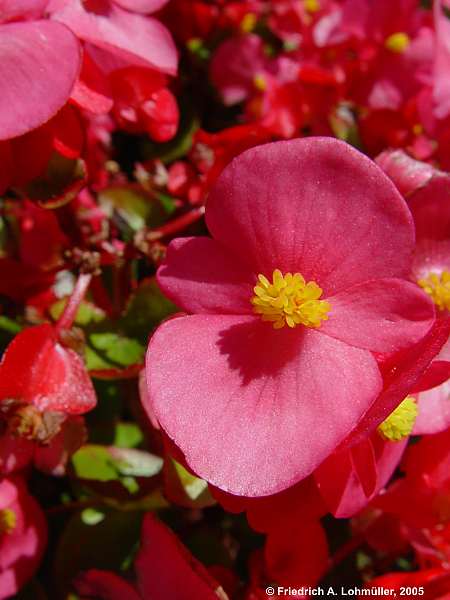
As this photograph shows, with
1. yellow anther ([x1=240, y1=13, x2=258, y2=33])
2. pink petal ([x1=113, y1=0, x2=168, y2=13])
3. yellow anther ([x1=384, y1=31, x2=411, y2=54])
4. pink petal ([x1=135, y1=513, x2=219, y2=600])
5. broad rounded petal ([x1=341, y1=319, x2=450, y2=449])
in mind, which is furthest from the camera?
yellow anther ([x1=240, y1=13, x2=258, y2=33])

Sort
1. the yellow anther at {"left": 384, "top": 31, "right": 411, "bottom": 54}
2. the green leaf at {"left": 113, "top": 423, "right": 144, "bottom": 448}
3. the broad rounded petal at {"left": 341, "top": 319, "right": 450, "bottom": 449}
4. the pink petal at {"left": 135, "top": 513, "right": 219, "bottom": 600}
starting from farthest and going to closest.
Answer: the yellow anther at {"left": 384, "top": 31, "right": 411, "bottom": 54} < the green leaf at {"left": 113, "top": 423, "right": 144, "bottom": 448} < the pink petal at {"left": 135, "top": 513, "right": 219, "bottom": 600} < the broad rounded petal at {"left": 341, "top": 319, "right": 450, "bottom": 449}

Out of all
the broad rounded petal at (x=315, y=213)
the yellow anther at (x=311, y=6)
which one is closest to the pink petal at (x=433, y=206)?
the broad rounded petal at (x=315, y=213)

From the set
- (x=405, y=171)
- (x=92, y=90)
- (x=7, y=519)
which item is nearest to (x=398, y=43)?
(x=405, y=171)

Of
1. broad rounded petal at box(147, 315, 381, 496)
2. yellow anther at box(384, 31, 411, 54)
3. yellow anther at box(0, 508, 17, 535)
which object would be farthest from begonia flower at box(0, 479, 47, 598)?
yellow anther at box(384, 31, 411, 54)

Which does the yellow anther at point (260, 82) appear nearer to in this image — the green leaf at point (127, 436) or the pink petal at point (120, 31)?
the pink petal at point (120, 31)

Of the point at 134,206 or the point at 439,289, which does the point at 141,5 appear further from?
the point at 439,289

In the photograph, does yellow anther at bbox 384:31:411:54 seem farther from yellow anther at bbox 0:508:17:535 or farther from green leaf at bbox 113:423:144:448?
yellow anther at bbox 0:508:17:535
